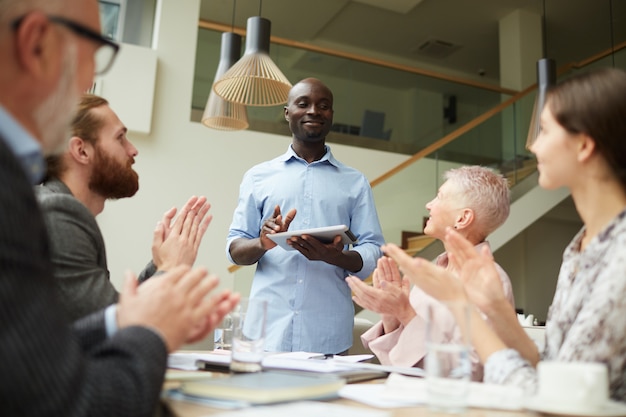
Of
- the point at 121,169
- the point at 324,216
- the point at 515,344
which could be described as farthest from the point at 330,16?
the point at 515,344

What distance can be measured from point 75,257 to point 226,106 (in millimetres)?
2391

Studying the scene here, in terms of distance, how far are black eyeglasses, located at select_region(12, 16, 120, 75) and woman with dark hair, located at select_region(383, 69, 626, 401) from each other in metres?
0.64

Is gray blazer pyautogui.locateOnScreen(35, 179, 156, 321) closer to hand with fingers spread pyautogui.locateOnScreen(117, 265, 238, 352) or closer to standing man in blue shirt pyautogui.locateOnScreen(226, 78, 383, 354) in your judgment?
hand with fingers spread pyautogui.locateOnScreen(117, 265, 238, 352)

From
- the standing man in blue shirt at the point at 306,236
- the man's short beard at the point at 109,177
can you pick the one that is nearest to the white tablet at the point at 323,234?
the standing man in blue shirt at the point at 306,236

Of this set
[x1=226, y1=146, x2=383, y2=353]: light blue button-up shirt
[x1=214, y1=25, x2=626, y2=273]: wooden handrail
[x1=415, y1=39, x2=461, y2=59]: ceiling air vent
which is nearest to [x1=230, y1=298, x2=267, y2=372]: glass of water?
[x1=226, y1=146, x2=383, y2=353]: light blue button-up shirt

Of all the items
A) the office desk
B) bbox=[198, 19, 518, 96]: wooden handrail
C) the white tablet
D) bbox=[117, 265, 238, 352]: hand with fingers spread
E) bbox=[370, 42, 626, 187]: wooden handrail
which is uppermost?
bbox=[198, 19, 518, 96]: wooden handrail

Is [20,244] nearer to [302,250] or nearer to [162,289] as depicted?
[162,289]

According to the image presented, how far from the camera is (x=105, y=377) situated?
71 cm

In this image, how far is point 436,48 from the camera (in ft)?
29.8

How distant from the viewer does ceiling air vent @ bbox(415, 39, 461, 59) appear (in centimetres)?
888

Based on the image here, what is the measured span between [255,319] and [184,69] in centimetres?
497

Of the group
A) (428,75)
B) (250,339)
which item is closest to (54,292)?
(250,339)

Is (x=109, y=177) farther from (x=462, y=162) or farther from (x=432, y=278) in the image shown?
(x=462, y=162)

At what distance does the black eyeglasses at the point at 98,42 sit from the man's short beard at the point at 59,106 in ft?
0.09
